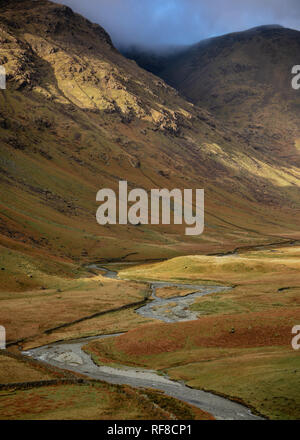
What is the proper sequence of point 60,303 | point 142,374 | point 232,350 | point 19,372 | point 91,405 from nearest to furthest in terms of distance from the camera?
point 91,405, point 19,372, point 142,374, point 232,350, point 60,303

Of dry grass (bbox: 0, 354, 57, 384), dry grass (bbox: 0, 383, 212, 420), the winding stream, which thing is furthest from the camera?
dry grass (bbox: 0, 354, 57, 384)

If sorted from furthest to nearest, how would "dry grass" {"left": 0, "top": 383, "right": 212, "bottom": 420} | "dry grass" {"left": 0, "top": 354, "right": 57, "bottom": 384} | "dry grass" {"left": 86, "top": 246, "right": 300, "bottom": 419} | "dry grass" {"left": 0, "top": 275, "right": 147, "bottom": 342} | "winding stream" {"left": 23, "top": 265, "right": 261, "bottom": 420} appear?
"dry grass" {"left": 0, "top": 275, "right": 147, "bottom": 342} < "dry grass" {"left": 0, "top": 354, "right": 57, "bottom": 384} < "dry grass" {"left": 86, "top": 246, "right": 300, "bottom": 419} < "winding stream" {"left": 23, "top": 265, "right": 261, "bottom": 420} < "dry grass" {"left": 0, "top": 383, "right": 212, "bottom": 420}

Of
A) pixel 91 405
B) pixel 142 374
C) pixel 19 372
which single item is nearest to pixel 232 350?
pixel 142 374

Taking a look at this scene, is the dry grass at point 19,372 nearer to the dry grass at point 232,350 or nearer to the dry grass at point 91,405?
the dry grass at point 91,405

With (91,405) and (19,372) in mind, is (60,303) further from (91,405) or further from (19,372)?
(91,405)

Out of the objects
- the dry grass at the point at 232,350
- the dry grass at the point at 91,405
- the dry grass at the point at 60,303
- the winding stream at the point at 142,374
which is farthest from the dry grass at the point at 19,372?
the dry grass at the point at 60,303

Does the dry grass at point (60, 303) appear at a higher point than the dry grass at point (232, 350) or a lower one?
lower

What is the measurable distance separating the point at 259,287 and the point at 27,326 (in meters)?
56.8

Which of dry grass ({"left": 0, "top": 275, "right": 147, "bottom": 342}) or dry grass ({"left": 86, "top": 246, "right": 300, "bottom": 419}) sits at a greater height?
dry grass ({"left": 86, "top": 246, "right": 300, "bottom": 419})

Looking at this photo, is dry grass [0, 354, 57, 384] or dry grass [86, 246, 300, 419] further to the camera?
dry grass [0, 354, 57, 384]

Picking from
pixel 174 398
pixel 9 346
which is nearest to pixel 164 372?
pixel 174 398

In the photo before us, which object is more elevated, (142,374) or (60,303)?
(142,374)

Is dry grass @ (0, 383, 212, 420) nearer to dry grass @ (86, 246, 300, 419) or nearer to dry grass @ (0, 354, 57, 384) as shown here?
dry grass @ (0, 354, 57, 384)

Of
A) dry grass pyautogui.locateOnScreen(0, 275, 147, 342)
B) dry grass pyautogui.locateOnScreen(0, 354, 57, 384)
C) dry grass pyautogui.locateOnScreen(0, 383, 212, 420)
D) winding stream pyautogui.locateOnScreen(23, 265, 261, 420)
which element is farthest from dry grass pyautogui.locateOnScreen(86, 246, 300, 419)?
dry grass pyautogui.locateOnScreen(0, 275, 147, 342)
